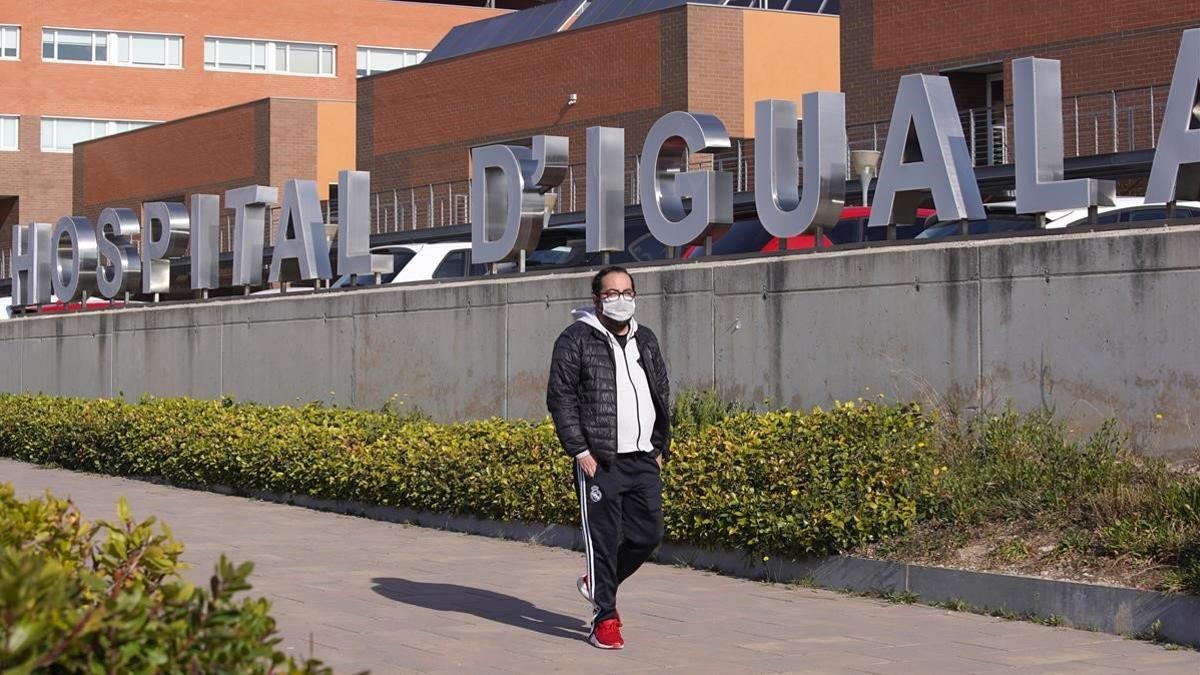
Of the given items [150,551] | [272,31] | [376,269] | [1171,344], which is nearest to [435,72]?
[272,31]

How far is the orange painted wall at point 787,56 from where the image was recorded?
1467 inches

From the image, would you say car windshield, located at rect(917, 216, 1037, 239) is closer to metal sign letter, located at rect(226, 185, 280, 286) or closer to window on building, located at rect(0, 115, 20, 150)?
metal sign letter, located at rect(226, 185, 280, 286)

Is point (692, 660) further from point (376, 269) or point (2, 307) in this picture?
point (2, 307)

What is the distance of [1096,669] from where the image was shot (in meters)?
7.74

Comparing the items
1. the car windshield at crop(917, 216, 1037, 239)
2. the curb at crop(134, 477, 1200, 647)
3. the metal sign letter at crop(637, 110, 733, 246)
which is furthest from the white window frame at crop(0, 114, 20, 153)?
the curb at crop(134, 477, 1200, 647)

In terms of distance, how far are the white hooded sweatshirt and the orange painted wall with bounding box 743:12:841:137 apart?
29.0 metres

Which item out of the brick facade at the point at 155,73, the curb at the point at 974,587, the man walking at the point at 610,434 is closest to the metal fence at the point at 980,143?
the curb at the point at 974,587

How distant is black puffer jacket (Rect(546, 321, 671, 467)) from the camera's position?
823 centimetres

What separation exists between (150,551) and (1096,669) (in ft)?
15.4

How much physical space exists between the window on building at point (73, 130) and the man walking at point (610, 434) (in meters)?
54.0

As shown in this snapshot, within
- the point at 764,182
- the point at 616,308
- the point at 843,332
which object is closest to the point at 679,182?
the point at 764,182

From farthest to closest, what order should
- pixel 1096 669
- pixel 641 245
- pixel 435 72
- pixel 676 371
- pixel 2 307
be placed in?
pixel 435 72
pixel 2 307
pixel 641 245
pixel 676 371
pixel 1096 669

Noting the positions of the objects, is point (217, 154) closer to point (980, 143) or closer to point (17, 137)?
point (17, 137)

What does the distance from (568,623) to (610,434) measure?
1.34 metres
